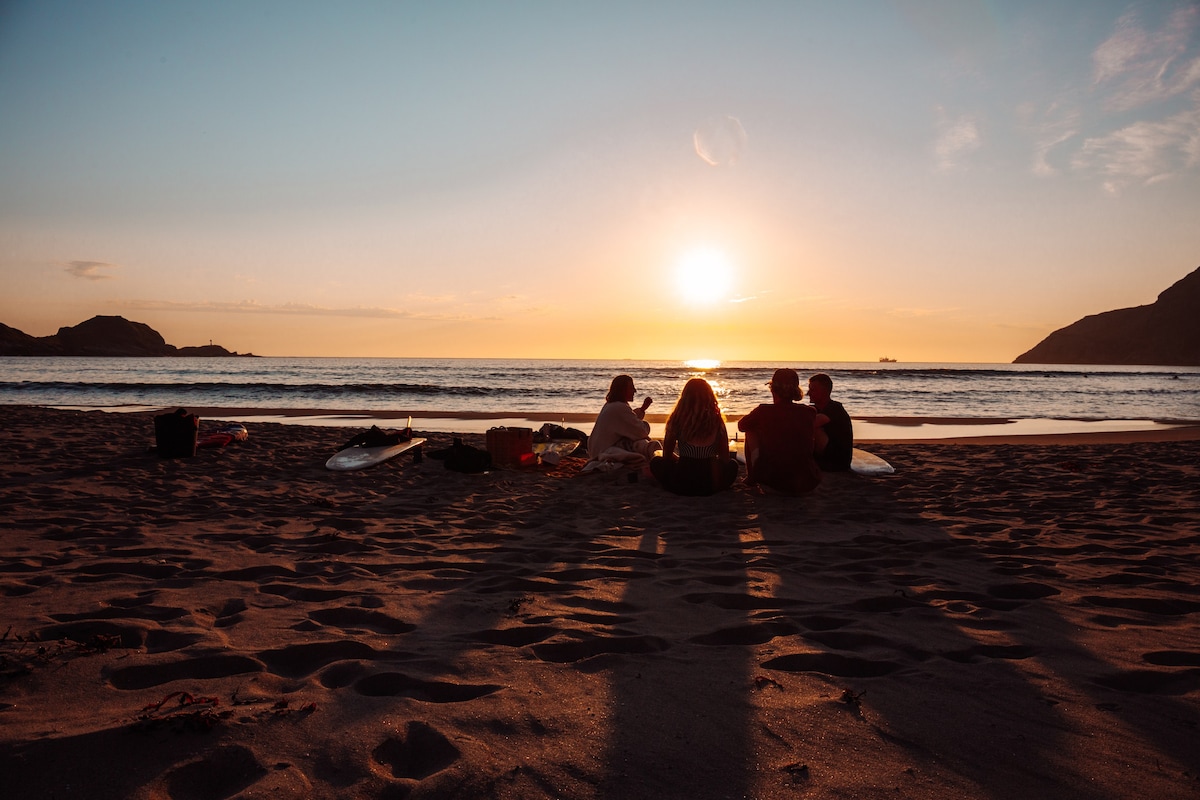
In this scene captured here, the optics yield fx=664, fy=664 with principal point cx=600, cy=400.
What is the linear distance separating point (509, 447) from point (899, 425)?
1482 centimetres

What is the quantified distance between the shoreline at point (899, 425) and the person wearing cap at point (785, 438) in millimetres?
7983

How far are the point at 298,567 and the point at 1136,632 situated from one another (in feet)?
17.7

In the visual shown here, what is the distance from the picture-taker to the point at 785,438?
779 cm

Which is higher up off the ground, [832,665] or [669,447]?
[669,447]

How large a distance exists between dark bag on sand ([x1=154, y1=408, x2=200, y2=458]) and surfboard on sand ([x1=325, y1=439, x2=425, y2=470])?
85.9 inches

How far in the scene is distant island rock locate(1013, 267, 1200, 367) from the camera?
5236 inches

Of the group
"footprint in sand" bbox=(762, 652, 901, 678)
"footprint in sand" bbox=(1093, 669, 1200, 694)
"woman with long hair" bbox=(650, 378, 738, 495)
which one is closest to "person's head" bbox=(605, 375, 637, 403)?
"woman with long hair" bbox=(650, 378, 738, 495)

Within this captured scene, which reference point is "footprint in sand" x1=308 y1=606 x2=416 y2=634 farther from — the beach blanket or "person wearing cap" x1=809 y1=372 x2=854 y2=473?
"person wearing cap" x1=809 y1=372 x2=854 y2=473

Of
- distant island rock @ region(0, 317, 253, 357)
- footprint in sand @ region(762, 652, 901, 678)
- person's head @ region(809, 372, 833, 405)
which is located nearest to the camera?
footprint in sand @ region(762, 652, 901, 678)

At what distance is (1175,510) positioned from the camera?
6.88m

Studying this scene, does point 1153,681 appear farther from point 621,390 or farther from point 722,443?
point 621,390

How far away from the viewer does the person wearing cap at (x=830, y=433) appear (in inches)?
347

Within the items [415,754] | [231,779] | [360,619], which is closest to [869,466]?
[360,619]

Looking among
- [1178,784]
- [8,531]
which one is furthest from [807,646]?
[8,531]
